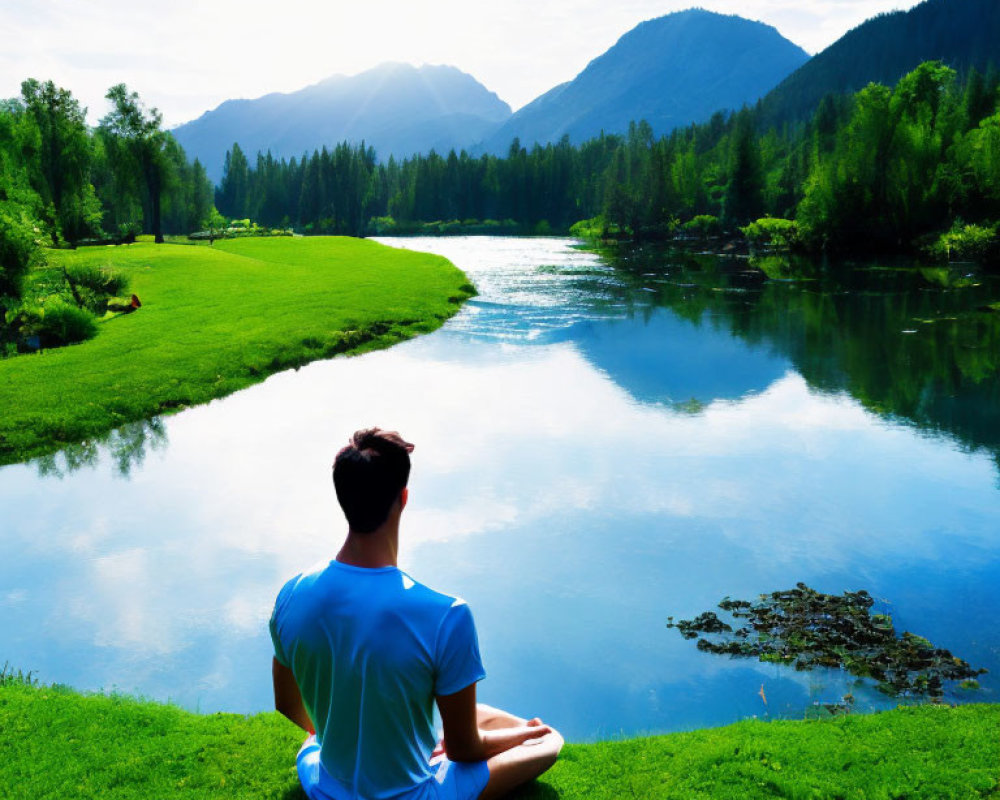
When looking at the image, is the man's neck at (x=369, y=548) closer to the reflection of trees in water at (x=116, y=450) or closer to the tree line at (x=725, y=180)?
the reflection of trees in water at (x=116, y=450)

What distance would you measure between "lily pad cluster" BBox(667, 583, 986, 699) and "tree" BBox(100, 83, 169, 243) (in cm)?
7254

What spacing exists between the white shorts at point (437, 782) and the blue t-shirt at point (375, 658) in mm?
80

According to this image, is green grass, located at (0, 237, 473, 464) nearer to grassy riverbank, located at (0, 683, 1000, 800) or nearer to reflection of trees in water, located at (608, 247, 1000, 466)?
grassy riverbank, located at (0, 683, 1000, 800)

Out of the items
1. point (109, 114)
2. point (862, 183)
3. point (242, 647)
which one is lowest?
point (242, 647)

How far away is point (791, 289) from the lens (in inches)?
1703

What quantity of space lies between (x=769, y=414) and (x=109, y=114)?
72.6 metres

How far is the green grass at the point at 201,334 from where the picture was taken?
58.6ft

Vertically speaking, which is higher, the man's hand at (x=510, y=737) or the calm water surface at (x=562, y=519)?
the man's hand at (x=510, y=737)

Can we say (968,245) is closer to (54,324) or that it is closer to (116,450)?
(54,324)

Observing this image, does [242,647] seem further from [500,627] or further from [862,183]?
[862,183]

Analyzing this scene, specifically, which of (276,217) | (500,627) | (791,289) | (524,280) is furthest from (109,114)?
(276,217)

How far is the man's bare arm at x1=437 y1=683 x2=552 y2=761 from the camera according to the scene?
12.8 feet

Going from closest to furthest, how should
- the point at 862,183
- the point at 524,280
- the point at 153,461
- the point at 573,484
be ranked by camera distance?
the point at 573,484 → the point at 153,461 → the point at 524,280 → the point at 862,183

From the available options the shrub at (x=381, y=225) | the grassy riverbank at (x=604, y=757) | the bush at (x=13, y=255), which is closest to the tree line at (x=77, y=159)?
the bush at (x=13, y=255)
